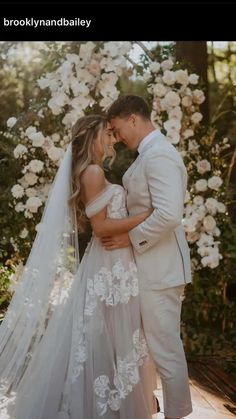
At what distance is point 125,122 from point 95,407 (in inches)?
57.6

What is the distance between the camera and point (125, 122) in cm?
308

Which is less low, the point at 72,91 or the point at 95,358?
the point at 72,91

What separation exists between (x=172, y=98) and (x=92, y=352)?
6.58 feet

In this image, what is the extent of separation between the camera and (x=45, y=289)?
309cm

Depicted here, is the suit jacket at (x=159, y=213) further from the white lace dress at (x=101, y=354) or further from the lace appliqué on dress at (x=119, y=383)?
the lace appliqué on dress at (x=119, y=383)

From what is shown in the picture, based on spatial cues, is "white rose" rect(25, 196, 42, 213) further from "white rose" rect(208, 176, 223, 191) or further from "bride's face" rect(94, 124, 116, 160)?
"white rose" rect(208, 176, 223, 191)

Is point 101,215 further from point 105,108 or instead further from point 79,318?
point 105,108

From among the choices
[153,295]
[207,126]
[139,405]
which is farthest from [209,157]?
[139,405]

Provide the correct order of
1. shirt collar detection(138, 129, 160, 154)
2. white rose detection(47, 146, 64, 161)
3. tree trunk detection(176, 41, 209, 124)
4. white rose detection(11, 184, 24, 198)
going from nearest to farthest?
shirt collar detection(138, 129, 160, 154) → white rose detection(47, 146, 64, 161) → white rose detection(11, 184, 24, 198) → tree trunk detection(176, 41, 209, 124)

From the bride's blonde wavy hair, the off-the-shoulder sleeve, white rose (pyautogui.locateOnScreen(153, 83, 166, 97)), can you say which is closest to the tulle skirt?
the off-the-shoulder sleeve

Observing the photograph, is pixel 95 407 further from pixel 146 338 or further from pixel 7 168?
pixel 7 168

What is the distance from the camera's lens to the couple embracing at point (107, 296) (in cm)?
290

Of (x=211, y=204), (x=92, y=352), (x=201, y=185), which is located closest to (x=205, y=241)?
(x=211, y=204)

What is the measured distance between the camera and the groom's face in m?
3.08
